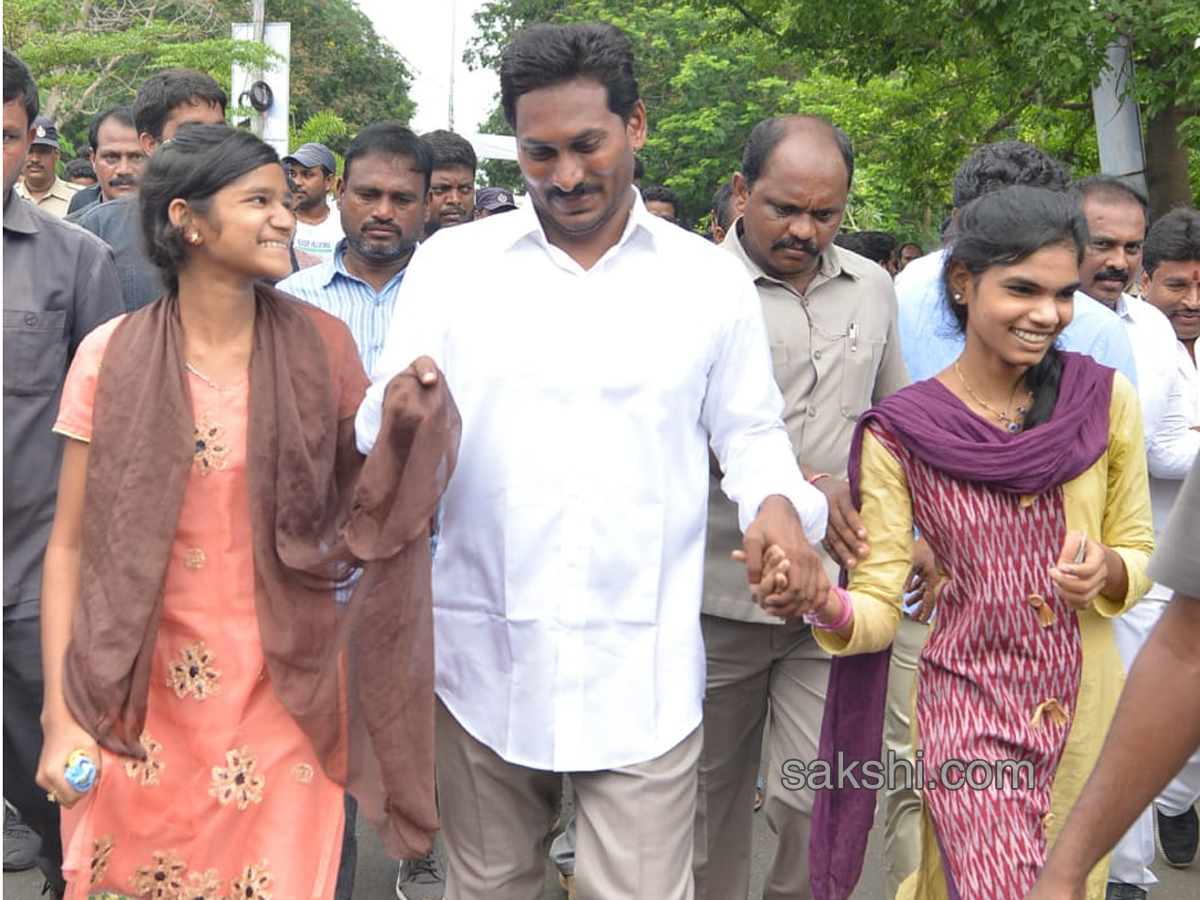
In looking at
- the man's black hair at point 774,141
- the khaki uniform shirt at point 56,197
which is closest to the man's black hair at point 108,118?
the khaki uniform shirt at point 56,197

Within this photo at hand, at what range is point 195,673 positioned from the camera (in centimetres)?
351

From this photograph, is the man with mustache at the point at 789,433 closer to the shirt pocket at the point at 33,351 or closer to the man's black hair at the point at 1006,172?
the man's black hair at the point at 1006,172

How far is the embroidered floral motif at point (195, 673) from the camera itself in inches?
138

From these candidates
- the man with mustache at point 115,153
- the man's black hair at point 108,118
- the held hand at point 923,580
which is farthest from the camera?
the man's black hair at point 108,118

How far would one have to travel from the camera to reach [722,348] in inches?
142

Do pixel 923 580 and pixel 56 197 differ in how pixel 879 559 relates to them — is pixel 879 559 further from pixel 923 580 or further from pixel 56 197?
pixel 56 197

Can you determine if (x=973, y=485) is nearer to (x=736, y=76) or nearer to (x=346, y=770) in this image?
(x=346, y=770)

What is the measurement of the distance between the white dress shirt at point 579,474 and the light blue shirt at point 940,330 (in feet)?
2.93

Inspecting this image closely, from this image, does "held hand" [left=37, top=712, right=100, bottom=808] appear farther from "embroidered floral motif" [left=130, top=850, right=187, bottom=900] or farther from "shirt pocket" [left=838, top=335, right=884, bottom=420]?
"shirt pocket" [left=838, top=335, right=884, bottom=420]

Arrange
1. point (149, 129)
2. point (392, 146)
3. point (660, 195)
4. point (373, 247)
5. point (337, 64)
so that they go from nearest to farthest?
point (373, 247) < point (392, 146) < point (149, 129) < point (660, 195) < point (337, 64)

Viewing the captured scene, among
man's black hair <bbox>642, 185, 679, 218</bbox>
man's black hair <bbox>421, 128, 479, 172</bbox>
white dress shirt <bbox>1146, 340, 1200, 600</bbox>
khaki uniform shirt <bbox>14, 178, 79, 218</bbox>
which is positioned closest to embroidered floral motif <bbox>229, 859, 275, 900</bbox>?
white dress shirt <bbox>1146, 340, 1200, 600</bbox>

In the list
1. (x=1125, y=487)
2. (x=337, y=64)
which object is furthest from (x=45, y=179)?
(x=337, y=64)

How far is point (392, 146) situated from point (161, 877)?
2.72 meters

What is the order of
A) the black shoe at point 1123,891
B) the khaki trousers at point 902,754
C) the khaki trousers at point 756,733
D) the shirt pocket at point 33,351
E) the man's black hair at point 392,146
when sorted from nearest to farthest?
the shirt pocket at point 33,351
the khaki trousers at point 756,733
the khaki trousers at point 902,754
the black shoe at point 1123,891
the man's black hair at point 392,146
